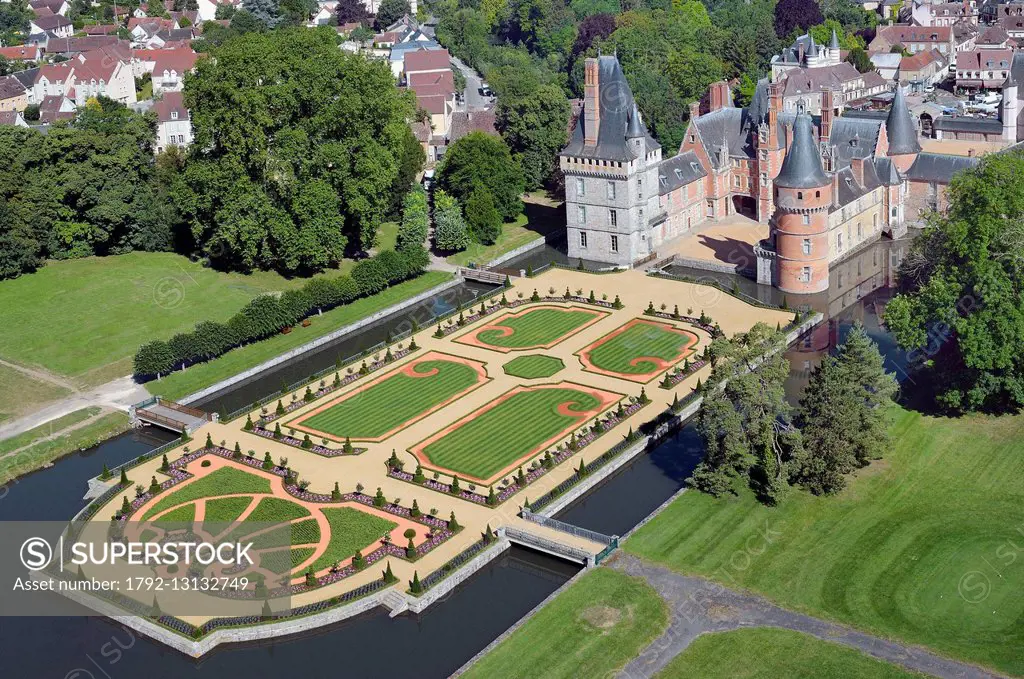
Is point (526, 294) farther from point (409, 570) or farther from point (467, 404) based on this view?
point (409, 570)

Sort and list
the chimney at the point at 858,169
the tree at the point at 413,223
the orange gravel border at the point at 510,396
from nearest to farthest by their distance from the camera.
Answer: the orange gravel border at the point at 510,396
the chimney at the point at 858,169
the tree at the point at 413,223

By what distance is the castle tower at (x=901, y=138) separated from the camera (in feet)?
353

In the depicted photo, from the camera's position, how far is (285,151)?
322 feet

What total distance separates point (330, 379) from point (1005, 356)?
4015 cm

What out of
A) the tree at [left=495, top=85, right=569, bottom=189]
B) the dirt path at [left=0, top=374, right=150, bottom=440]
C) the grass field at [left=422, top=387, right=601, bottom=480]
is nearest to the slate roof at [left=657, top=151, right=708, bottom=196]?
the tree at [left=495, top=85, right=569, bottom=189]

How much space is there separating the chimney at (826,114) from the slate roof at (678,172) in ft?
33.0

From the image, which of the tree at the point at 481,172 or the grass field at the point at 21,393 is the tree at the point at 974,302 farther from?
the grass field at the point at 21,393

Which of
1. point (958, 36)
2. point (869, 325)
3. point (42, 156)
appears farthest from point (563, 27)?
point (869, 325)


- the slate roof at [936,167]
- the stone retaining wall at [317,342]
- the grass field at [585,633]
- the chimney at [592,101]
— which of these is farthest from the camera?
the slate roof at [936,167]

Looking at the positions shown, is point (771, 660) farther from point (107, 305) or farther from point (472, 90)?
point (472, 90)

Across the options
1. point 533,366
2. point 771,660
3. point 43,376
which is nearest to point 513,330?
point 533,366

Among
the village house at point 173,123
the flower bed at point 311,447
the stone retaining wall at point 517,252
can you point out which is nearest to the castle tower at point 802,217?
the stone retaining wall at point 517,252

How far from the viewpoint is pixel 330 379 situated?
273ft

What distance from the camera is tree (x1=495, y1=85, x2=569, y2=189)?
12012 centimetres
